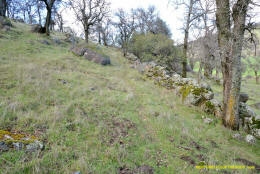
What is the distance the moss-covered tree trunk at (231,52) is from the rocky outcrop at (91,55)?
1075cm

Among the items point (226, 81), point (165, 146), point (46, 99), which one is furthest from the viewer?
point (226, 81)

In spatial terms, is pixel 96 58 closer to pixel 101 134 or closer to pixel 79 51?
pixel 79 51

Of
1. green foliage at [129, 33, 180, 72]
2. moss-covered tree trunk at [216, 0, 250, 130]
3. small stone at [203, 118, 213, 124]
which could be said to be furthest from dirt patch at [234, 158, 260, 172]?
green foliage at [129, 33, 180, 72]

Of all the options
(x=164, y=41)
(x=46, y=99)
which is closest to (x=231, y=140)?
(x=46, y=99)

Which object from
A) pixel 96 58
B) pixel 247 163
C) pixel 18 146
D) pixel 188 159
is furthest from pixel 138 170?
pixel 96 58

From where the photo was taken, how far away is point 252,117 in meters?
5.65

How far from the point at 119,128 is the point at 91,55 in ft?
38.8

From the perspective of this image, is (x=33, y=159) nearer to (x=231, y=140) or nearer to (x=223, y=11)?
(x=231, y=140)

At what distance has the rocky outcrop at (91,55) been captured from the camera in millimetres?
14453

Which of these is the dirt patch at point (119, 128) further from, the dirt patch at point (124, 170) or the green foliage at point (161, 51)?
the green foliage at point (161, 51)

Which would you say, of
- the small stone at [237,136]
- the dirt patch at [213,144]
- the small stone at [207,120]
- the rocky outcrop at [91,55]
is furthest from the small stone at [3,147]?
the rocky outcrop at [91,55]

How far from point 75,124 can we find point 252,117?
20.7ft

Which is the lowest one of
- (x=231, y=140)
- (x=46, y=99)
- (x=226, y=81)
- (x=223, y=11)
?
(x=231, y=140)

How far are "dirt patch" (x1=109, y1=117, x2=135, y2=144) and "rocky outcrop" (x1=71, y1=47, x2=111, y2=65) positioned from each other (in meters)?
10.5
